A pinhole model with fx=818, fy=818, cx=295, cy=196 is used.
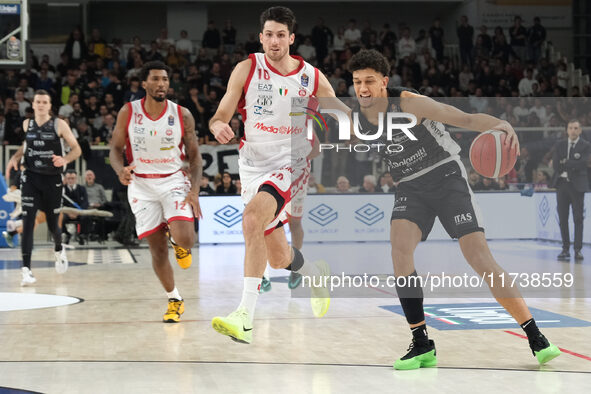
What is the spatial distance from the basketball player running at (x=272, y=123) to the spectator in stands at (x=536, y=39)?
18878mm

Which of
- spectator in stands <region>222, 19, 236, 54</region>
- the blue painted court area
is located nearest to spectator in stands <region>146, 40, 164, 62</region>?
spectator in stands <region>222, 19, 236, 54</region>

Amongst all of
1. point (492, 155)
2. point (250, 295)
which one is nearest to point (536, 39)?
point (492, 155)

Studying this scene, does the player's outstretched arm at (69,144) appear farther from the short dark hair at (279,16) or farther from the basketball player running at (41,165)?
the short dark hair at (279,16)

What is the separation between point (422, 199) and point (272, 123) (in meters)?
1.26

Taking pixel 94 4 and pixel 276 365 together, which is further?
pixel 94 4

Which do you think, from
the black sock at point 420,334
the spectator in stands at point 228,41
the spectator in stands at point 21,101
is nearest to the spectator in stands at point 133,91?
the spectator in stands at point 21,101

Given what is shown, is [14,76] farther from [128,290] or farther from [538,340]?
[538,340]

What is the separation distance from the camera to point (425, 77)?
21.2 meters

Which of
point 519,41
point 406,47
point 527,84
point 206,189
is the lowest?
point 206,189

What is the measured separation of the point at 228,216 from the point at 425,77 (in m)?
8.25

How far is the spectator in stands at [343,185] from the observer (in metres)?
14.5

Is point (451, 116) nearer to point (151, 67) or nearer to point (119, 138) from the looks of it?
point (151, 67)

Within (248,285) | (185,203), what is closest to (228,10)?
(185,203)

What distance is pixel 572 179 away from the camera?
37.6 feet
